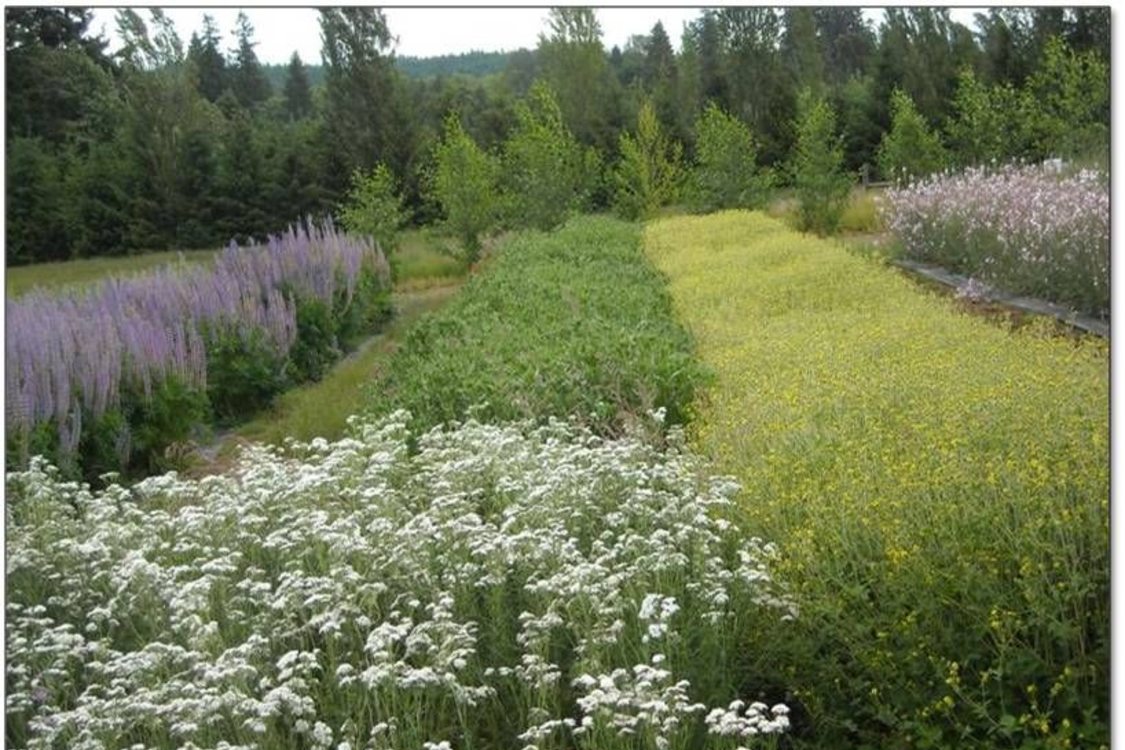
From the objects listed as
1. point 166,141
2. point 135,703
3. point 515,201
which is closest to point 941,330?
point 166,141

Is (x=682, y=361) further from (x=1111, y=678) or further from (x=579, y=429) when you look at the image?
(x=1111, y=678)

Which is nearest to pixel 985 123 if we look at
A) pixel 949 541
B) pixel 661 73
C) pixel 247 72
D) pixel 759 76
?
pixel 759 76

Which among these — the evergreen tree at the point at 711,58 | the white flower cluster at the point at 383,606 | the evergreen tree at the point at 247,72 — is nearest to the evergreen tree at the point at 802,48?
the evergreen tree at the point at 711,58

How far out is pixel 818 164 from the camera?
203 inches

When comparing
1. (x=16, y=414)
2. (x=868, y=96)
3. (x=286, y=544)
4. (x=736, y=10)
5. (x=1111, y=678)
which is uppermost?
(x=736, y=10)

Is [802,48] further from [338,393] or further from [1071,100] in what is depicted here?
[338,393]

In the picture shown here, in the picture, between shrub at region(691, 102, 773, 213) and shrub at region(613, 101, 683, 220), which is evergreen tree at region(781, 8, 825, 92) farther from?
shrub at region(613, 101, 683, 220)

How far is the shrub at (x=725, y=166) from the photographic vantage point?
5.25 meters

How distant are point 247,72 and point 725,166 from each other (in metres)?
2.46

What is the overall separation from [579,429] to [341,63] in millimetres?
1893

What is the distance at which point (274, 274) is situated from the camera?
6.42 metres

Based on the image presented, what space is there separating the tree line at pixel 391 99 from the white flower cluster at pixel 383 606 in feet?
3.09

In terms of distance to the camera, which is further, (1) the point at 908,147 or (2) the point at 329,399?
(2) the point at 329,399

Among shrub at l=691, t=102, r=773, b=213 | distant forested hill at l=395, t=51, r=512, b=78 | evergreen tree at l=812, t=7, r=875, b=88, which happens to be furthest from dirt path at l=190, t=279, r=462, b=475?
evergreen tree at l=812, t=7, r=875, b=88
